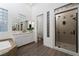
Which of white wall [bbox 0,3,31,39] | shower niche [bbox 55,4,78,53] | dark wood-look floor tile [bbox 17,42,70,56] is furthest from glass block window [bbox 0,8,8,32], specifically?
shower niche [bbox 55,4,78,53]

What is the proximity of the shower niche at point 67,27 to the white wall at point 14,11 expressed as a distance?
3.28 ft

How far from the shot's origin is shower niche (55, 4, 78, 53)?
203 cm

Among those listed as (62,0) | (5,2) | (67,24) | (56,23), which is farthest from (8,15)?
(67,24)

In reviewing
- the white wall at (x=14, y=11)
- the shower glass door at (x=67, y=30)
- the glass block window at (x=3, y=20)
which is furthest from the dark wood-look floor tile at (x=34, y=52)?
the glass block window at (x=3, y=20)

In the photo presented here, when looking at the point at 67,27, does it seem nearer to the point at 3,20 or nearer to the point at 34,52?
the point at 34,52

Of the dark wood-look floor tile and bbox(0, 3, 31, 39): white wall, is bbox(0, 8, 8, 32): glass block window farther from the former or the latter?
the dark wood-look floor tile

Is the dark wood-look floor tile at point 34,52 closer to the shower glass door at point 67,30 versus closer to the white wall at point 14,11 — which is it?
the shower glass door at point 67,30

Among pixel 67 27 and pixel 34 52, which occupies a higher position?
pixel 67 27

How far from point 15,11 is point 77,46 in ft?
6.38

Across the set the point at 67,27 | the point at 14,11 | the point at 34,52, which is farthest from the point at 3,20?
the point at 67,27

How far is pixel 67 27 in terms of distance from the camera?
227cm

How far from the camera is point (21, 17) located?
219 centimetres

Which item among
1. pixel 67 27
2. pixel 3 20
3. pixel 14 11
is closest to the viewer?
pixel 3 20

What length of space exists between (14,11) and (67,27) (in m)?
1.63
